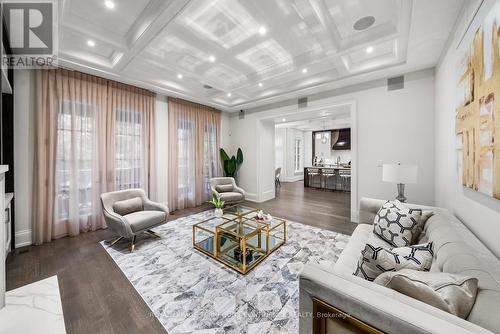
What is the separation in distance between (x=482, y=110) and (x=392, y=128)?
226 centimetres

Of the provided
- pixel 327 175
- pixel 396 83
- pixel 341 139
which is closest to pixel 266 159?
pixel 327 175

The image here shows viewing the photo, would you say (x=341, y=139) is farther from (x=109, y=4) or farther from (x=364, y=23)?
(x=109, y=4)

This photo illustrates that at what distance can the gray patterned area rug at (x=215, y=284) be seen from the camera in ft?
4.92

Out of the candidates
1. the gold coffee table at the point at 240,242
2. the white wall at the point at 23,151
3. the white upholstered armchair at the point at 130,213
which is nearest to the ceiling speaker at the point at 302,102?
the gold coffee table at the point at 240,242

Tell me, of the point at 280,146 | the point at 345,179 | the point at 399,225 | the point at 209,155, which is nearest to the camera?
the point at 399,225

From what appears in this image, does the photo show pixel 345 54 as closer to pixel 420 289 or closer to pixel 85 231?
pixel 420 289

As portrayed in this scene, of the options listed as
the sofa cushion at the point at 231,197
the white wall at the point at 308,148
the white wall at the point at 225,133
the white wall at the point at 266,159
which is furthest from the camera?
the white wall at the point at 308,148

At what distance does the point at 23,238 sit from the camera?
8.90 ft

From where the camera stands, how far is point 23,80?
8.90 ft

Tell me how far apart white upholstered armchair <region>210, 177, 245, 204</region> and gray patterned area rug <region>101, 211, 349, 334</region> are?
4.91 feet

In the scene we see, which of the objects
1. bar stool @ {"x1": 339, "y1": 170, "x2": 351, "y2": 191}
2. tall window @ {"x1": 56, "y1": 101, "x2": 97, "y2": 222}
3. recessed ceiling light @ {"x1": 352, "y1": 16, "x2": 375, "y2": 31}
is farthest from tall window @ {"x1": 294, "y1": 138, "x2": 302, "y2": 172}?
tall window @ {"x1": 56, "y1": 101, "x2": 97, "y2": 222}

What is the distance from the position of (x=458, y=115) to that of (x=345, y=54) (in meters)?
1.61

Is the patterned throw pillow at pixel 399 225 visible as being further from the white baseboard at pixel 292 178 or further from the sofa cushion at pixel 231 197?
the white baseboard at pixel 292 178

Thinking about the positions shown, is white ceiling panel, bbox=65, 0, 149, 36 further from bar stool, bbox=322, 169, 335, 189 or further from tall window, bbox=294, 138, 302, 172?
tall window, bbox=294, 138, 302, 172
